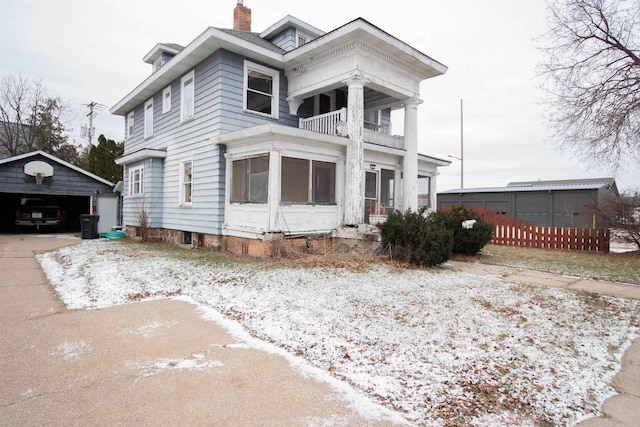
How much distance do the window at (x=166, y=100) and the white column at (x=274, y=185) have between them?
22.2 feet

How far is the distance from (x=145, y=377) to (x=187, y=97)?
11234mm

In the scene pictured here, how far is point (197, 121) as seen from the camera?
1162 centimetres

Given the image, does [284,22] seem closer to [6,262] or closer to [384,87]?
[384,87]

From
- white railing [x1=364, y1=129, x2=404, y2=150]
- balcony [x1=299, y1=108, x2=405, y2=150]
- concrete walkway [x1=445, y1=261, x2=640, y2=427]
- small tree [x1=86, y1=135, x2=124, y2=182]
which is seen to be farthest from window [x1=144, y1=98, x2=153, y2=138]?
concrete walkway [x1=445, y1=261, x2=640, y2=427]

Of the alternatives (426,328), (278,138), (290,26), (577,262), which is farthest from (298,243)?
(290,26)

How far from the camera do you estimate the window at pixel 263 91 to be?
11.4 metres

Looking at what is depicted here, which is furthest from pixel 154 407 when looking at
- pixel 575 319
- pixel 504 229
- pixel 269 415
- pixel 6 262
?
pixel 504 229

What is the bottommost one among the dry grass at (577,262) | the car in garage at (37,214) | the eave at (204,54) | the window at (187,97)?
the dry grass at (577,262)

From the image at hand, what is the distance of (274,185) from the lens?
9180mm

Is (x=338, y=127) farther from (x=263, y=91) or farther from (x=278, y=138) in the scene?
(x=263, y=91)

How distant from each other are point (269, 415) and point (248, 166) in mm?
8198

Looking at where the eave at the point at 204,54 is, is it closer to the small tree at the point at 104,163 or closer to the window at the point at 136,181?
the window at the point at 136,181

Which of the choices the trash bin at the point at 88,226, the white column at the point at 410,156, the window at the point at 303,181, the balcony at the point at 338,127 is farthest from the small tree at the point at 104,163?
the white column at the point at 410,156

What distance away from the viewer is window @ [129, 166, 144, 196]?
14.5m
